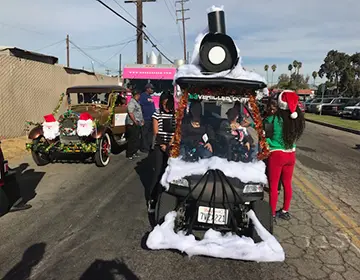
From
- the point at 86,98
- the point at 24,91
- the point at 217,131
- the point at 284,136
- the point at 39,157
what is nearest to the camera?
the point at 217,131

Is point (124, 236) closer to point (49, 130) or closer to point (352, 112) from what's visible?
point (49, 130)

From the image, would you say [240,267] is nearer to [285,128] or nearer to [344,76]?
[285,128]

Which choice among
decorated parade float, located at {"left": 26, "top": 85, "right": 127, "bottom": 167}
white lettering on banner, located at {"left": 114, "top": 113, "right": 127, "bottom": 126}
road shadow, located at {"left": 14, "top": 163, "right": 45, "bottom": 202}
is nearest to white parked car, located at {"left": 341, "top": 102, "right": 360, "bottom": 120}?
white lettering on banner, located at {"left": 114, "top": 113, "right": 127, "bottom": 126}

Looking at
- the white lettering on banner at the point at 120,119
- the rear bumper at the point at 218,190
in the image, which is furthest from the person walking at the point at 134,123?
the rear bumper at the point at 218,190

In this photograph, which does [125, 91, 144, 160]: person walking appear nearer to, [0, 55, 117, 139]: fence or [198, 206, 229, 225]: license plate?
[0, 55, 117, 139]: fence

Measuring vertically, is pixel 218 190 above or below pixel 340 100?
below

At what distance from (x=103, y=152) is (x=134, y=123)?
4.87ft

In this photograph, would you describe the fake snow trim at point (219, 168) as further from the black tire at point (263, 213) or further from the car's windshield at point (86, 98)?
the car's windshield at point (86, 98)

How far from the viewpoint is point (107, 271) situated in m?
3.41

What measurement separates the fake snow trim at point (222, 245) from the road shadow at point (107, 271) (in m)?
0.39

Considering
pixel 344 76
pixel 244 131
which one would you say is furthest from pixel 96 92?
pixel 344 76

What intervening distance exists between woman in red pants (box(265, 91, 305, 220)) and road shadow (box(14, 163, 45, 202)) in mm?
4167

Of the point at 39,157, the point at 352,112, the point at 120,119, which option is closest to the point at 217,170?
the point at 39,157

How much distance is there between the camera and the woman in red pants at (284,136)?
173 inches
